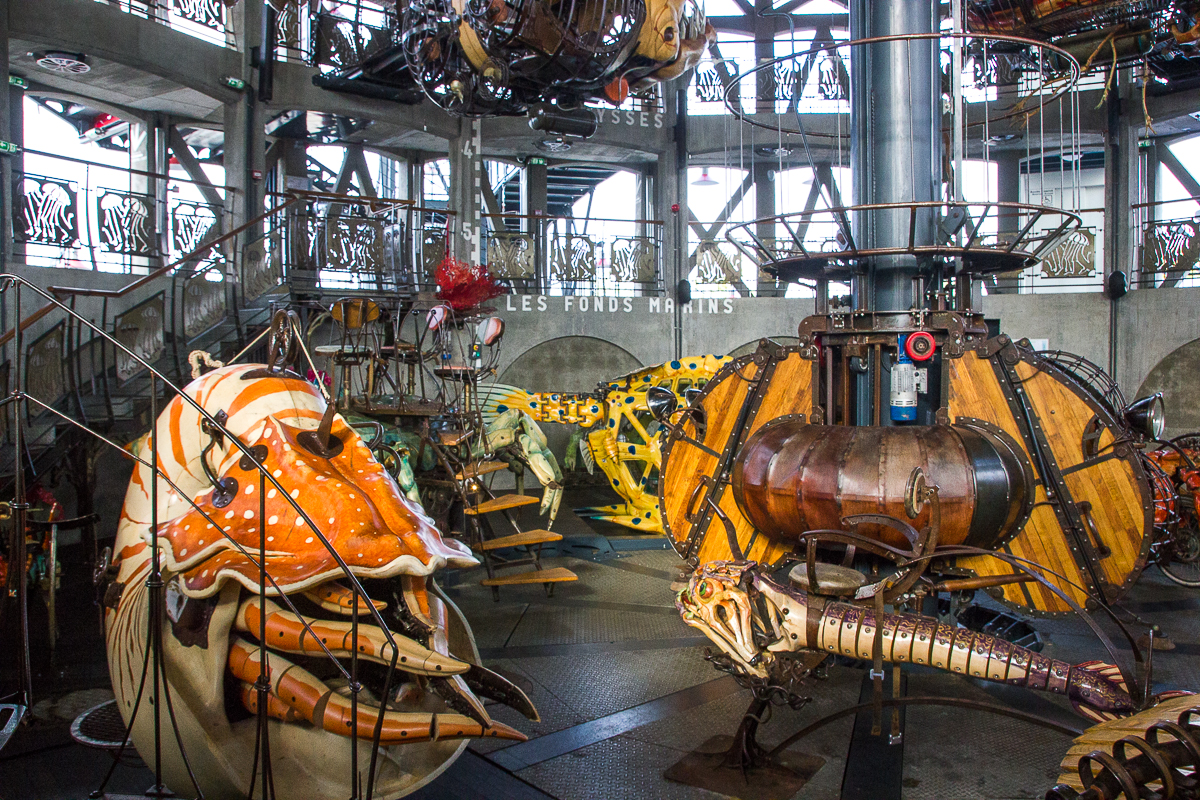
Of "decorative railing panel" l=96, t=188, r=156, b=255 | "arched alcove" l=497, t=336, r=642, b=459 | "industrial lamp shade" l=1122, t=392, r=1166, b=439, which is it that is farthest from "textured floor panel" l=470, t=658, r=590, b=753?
"arched alcove" l=497, t=336, r=642, b=459

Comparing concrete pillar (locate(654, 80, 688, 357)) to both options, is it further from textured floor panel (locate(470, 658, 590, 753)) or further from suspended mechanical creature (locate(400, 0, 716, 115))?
textured floor panel (locate(470, 658, 590, 753))

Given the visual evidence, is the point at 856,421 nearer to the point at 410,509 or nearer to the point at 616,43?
the point at 410,509

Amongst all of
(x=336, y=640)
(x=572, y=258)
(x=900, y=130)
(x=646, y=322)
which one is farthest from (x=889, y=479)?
(x=572, y=258)

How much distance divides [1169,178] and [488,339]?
15.1 metres

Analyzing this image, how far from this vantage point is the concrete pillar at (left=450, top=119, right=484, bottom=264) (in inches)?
489

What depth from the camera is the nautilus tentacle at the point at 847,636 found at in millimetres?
2562

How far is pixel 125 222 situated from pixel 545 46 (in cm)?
604

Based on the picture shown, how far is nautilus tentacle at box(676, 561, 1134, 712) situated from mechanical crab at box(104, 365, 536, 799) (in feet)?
3.71

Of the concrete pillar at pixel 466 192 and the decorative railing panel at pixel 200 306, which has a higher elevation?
the concrete pillar at pixel 466 192

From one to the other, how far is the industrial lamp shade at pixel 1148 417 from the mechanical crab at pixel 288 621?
3.21 m

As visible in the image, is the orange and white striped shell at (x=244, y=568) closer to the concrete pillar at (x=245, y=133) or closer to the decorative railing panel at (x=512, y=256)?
the concrete pillar at (x=245, y=133)

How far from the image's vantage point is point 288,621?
210 centimetres

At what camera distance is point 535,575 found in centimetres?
642

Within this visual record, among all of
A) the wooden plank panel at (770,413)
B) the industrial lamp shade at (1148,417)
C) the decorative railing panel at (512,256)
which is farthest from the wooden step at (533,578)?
the decorative railing panel at (512,256)
